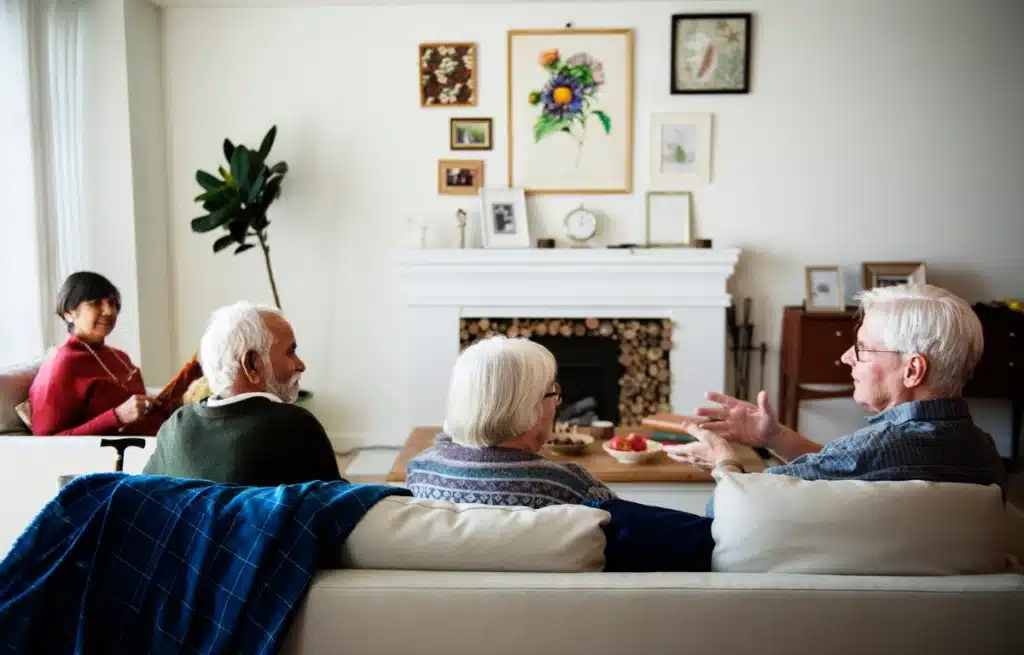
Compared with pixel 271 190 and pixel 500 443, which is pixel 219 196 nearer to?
pixel 271 190

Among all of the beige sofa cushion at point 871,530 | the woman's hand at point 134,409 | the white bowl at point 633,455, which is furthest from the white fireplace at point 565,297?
the beige sofa cushion at point 871,530

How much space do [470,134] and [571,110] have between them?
1.87 feet

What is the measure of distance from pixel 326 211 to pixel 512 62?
1320 millimetres

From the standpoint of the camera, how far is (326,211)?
188 inches

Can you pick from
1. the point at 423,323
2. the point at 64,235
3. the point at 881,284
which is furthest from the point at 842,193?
the point at 64,235

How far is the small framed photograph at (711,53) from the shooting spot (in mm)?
4574

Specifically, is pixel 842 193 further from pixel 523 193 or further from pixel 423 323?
pixel 423 323

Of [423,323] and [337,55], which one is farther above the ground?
[337,55]

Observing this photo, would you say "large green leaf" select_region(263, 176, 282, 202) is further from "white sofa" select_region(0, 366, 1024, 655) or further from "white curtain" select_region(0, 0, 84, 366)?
"white sofa" select_region(0, 366, 1024, 655)

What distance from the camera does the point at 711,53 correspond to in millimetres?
4598

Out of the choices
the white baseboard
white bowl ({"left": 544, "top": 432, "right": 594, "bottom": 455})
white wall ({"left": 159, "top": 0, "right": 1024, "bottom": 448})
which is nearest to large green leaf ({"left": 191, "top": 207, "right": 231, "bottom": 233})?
white wall ({"left": 159, "top": 0, "right": 1024, "bottom": 448})

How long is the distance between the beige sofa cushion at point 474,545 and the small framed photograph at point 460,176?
3499mm

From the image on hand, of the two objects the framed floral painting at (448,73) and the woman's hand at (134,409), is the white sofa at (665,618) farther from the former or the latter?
the framed floral painting at (448,73)

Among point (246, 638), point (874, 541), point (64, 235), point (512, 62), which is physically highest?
point (512, 62)
